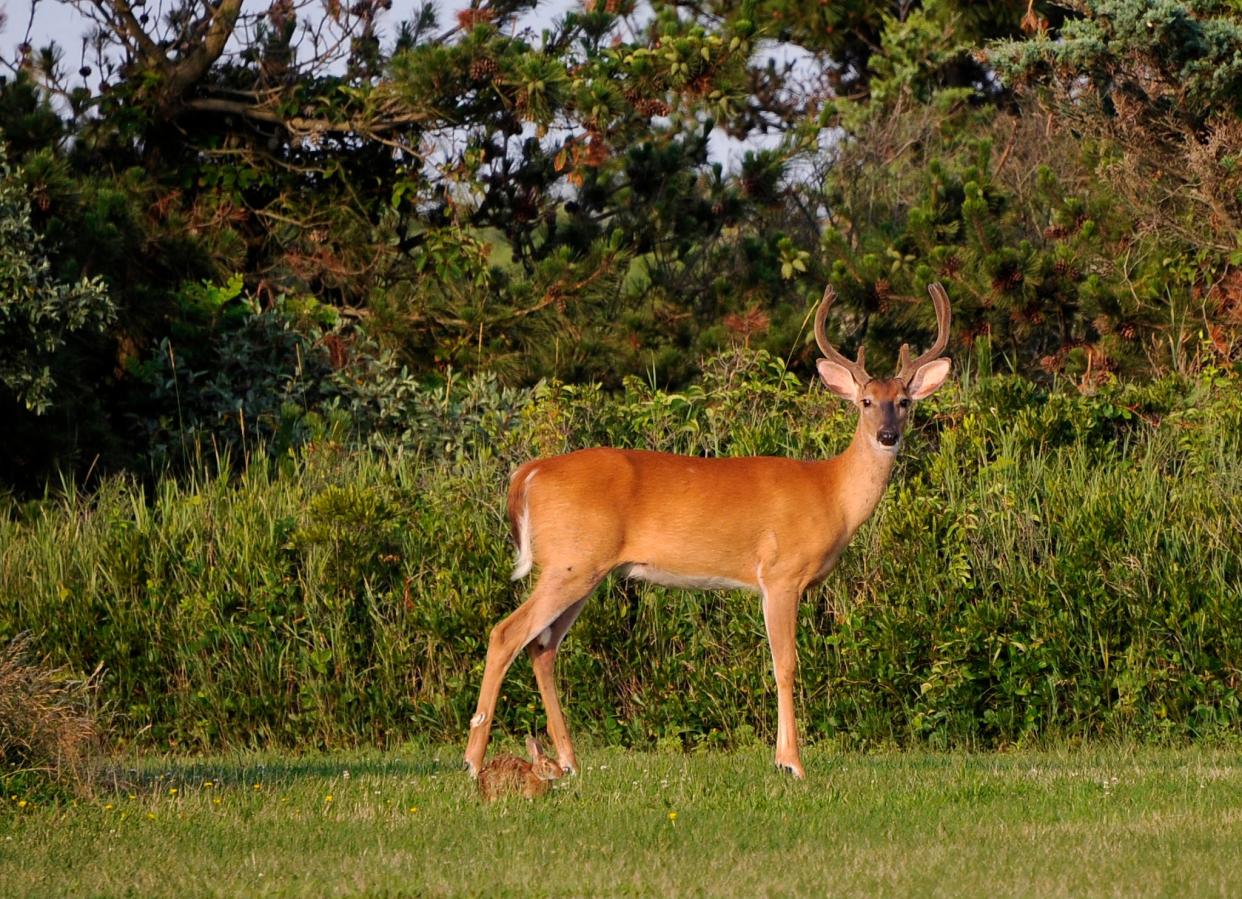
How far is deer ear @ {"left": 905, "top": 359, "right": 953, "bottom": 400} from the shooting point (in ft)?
27.6

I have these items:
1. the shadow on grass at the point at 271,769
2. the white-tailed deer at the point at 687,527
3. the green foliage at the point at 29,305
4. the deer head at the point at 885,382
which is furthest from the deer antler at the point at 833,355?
the green foliage at the point at 29,305

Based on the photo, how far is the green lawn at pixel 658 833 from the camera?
5383 mm

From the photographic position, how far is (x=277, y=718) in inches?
387

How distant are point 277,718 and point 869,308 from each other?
6.16 metres

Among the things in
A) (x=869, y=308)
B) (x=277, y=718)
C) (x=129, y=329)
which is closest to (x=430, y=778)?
(x=277, y=718)

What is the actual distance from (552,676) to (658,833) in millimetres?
1900

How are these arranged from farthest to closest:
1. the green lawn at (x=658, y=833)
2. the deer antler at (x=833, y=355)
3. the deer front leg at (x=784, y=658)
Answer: the deer antler at (x=833, y=355)
the deer front leg at (x=784, y=658)
the green lawn at (x=658, y=833)

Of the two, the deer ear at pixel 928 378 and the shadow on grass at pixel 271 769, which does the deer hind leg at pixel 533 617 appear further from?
the deer ear at pixel 928 378

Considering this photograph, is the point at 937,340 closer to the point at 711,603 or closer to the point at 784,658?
the point at 784,658

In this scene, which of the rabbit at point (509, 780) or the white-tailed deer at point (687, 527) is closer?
the rabbit at point (509, 780)

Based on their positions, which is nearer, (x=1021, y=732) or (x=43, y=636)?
(x=1021, y=732)

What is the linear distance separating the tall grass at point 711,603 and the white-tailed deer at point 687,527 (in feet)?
4.81

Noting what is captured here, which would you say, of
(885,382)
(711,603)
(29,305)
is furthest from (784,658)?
(29,305)

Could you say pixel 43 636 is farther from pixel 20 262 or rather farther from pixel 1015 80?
pixel 1015 80
